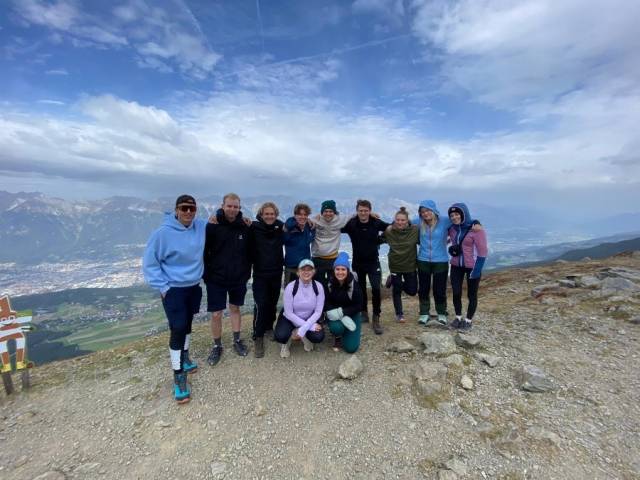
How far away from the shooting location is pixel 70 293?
461ft

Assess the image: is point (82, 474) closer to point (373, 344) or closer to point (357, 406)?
point (357, 406)

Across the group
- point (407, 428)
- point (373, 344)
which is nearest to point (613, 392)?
point (407, 428)

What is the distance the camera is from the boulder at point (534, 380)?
A: 245 inches

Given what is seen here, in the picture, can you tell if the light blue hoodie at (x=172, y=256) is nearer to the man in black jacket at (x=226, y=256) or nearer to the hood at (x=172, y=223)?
the hood at (x=172, y=223)

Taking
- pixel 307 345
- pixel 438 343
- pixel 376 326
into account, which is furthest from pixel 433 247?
pixel 307 345

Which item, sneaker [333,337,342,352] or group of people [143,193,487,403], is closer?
group of people [143,193,487,403]

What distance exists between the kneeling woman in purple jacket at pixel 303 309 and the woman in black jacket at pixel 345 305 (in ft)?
1.02

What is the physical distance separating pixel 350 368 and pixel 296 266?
9.53ft

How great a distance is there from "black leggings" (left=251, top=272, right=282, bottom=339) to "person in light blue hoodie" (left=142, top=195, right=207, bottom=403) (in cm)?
170

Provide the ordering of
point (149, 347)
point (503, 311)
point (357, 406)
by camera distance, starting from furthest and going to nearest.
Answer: point (503, 311)
point (149, 347)
point (357, 406)

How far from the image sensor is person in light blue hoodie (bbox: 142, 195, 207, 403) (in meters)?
6.09

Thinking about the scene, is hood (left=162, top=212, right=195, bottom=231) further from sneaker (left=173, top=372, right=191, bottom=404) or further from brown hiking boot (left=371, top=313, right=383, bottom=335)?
brown hiking boot (left=371, top=313, right=383, bottom=335)

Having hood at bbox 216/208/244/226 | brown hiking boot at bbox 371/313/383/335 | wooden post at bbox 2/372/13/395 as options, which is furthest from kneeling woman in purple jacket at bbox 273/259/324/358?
wooden post at bbox 2/372/13/395

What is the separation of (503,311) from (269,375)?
28.4ft
